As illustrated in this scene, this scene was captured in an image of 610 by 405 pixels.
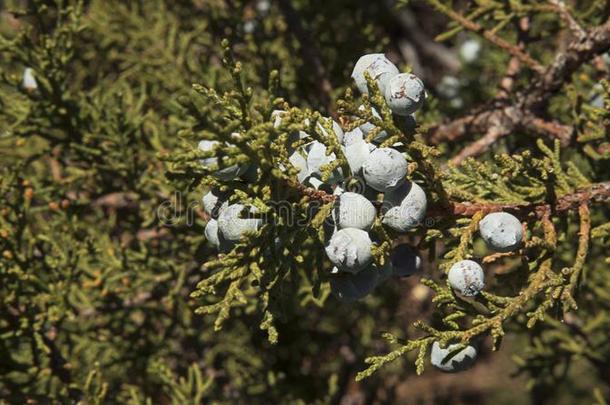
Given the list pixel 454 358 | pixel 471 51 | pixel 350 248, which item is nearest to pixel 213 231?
pixel 350 248

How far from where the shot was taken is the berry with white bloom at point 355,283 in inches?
53.6

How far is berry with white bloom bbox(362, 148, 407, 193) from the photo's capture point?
47.5 inches

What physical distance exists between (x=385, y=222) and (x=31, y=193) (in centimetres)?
136

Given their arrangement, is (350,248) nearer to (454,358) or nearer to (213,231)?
(213,231)

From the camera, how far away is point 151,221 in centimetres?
208

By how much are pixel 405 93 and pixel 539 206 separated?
50 centimetres

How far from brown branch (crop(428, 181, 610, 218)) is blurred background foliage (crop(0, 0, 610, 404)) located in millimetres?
92

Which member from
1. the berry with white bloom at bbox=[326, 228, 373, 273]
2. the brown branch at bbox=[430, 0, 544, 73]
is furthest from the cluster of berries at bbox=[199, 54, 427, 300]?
the brown branch at bbox=[430, 0, 544, 73]

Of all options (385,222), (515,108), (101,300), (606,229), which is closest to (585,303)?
(515,108)

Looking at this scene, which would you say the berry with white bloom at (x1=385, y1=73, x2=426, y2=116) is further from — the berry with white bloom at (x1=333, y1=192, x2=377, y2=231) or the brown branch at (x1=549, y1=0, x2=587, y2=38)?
the brown branch at (x1=549, y1=0, x2=587, y2=38)

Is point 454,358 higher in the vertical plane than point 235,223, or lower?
lower

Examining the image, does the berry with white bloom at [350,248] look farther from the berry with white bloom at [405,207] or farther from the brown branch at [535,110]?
the brown branch at [535,110]

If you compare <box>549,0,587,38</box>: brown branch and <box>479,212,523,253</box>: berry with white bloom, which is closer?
<box>479,212,523,253</box>: berry with white bloom

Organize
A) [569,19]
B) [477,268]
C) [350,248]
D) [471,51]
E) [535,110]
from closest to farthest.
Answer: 1. [350,248]
2. [477,268]
3. [569,19]
4. [535,110]
5. [471,51]
